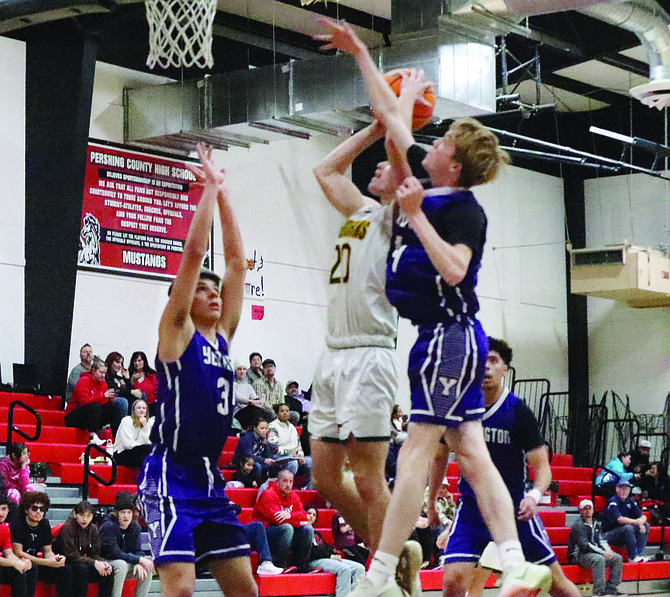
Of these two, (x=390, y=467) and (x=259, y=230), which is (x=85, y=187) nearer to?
(x=259, y=230)

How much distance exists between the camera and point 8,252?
14961 millimetres

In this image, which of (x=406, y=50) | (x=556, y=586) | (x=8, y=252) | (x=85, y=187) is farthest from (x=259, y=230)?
(x=556, y=586)

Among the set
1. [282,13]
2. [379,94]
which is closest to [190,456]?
[379,94]

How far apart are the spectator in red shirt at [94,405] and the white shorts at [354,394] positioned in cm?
852

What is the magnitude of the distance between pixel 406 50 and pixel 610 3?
2.25 m

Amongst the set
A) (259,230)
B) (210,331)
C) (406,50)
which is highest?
(406,50)

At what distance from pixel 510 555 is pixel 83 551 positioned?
22.3 feet

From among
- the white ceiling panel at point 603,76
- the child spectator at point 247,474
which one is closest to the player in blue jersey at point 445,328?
the child spectator at point 247,474

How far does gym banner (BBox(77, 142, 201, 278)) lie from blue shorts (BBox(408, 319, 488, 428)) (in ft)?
37.6

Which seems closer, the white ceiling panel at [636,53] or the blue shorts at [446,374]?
the blue shorts at [446,374]

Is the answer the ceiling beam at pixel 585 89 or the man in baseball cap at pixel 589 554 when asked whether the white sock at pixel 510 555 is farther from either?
the ceiling beam at pixel 585 89

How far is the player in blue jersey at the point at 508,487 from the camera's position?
593 cm

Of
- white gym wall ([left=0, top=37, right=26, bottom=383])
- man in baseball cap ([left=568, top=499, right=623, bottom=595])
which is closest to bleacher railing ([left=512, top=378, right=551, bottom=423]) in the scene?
man in baseball cap ([left=568, top=499, right=623, bottom=595])

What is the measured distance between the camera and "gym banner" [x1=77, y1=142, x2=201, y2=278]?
1587cm
